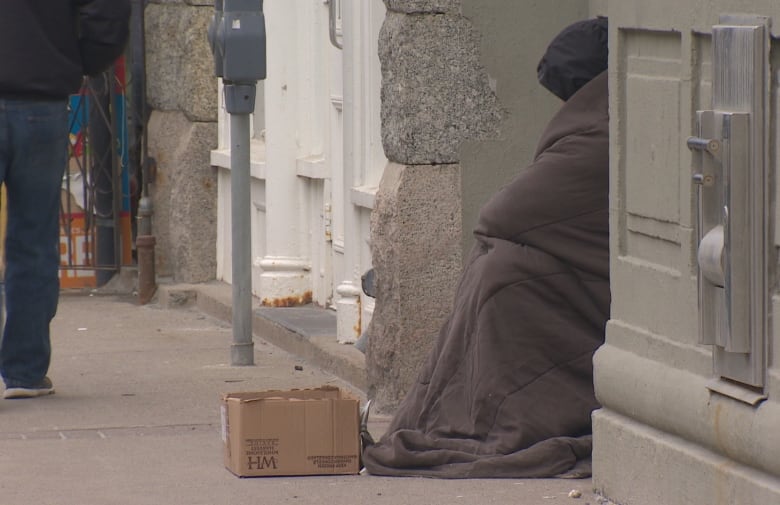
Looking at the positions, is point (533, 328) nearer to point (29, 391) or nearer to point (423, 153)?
point (423, 153)

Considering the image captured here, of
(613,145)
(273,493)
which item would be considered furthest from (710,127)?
(273,493)

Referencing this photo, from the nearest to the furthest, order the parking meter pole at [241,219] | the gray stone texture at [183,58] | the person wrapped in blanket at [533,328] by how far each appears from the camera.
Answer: the person wrapped in blanket at [533,328], the parking meter pole at [241,219], the gray stone texture at [183,58]

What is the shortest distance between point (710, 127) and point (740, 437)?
706 mm

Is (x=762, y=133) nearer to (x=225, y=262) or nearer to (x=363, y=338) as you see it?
(x=363, y=338)

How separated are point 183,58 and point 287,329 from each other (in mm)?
2174

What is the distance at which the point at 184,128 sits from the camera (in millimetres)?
9422

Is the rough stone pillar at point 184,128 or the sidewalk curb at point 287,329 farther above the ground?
the rough stone pillar at point 184,128

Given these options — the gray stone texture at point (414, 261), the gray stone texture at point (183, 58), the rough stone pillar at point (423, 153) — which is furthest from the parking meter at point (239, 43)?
the gray stone texture at point (183, 58)

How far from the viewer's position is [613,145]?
4.54 meters

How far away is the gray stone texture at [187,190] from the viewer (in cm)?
935

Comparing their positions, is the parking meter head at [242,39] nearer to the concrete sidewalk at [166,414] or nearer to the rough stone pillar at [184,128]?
the concrete sidewalk at [166,414]

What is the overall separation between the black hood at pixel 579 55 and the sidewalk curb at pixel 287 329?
1615mm

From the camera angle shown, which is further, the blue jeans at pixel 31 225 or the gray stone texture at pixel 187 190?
the gray stone texture at pixel 187 190

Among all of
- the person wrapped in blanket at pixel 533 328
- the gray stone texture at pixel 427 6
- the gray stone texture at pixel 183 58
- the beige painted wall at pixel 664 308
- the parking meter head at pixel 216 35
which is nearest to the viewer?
the beige painted wall at pixel 664 308
